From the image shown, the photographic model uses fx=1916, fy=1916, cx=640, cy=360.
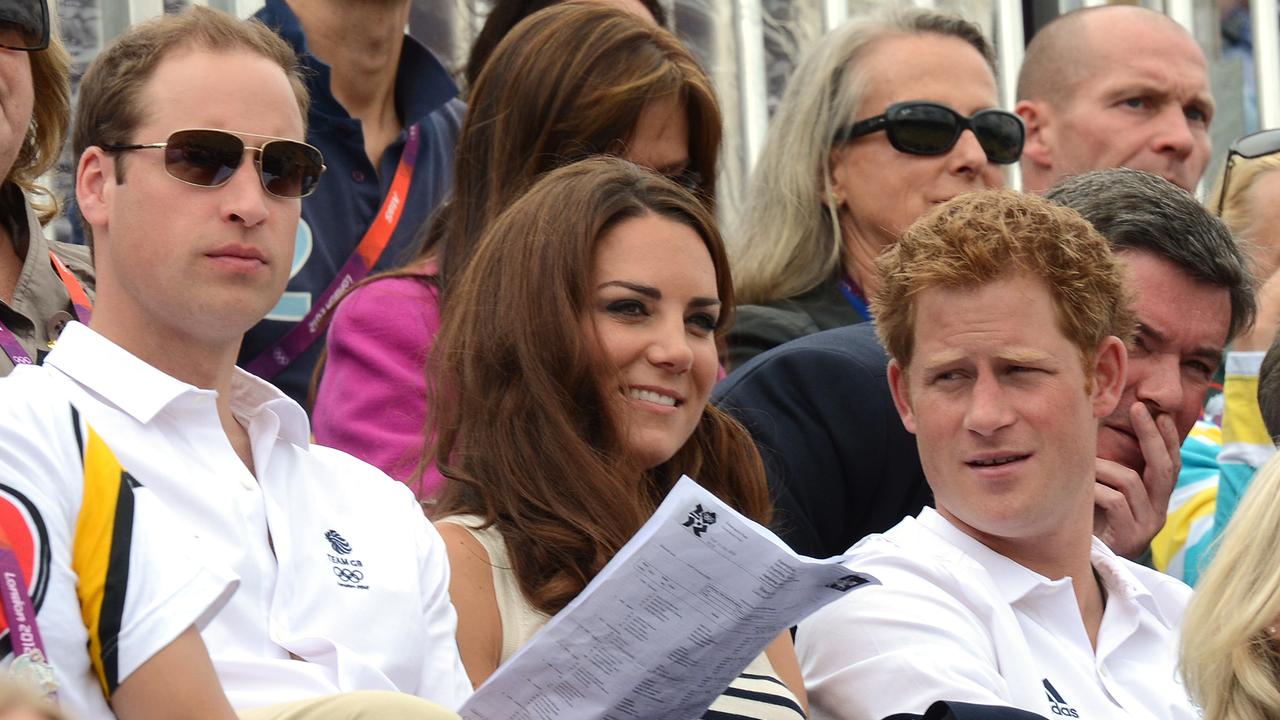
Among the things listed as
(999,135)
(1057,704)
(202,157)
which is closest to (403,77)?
(999,135)

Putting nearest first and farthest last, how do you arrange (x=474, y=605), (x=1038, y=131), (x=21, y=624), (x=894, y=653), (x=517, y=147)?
(x=21, y=624) < (x=474, y=605) < (x=894, y=653) < (x=517, y=147) < (x=1038, y=131)

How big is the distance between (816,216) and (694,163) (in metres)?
0.52

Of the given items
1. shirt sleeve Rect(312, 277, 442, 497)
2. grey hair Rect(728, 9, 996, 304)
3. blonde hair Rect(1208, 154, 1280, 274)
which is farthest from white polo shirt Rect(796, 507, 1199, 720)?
blonde hair Rect(1208, 154, 1280, 274)

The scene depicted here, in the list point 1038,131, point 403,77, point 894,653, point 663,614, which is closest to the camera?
point 663,614

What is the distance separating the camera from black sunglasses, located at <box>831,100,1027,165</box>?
443 centimetres

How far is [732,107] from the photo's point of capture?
6684 mm

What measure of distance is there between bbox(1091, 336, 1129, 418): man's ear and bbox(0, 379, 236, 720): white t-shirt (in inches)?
68.6

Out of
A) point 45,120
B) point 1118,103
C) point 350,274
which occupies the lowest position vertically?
point 350,274

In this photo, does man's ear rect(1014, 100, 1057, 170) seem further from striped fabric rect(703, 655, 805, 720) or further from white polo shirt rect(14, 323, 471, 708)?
white polo shirt rect(14, 323, 471, 708)

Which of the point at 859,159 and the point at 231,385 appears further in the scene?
the point at 859,159

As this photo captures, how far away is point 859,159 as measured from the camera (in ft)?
14.7

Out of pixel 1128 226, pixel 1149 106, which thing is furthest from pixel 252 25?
pixel 1149 106

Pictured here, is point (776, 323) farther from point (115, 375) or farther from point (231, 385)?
point (115, 375)

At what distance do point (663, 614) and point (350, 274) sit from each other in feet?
6.31
